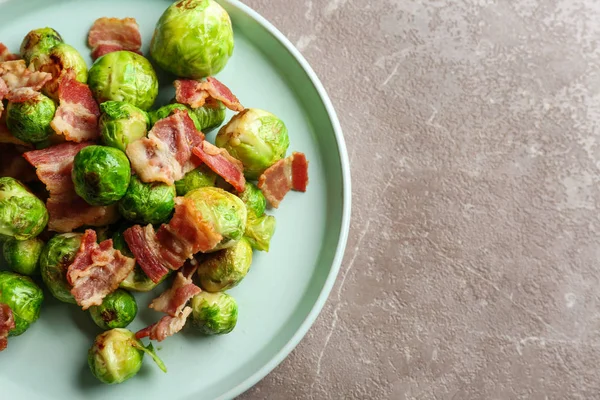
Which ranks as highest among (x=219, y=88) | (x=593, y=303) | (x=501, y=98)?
(x=501, y=98)

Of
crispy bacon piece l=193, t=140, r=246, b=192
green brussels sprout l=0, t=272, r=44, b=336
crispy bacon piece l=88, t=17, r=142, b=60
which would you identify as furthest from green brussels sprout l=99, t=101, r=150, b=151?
green brussels sprout l=0, t=272, r=44, b=336

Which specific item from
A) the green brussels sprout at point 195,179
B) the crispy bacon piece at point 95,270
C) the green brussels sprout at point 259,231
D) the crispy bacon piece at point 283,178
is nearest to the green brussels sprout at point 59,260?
the crispy bacon piece at point 95,270

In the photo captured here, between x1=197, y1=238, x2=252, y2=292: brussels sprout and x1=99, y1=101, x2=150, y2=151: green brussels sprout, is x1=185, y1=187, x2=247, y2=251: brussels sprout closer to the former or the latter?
x1=197, y1=238, x2=252, y2=292: brussels sprout

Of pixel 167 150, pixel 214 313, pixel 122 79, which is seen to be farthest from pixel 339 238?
pixel 122 79

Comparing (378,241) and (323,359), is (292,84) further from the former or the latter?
(323,359)

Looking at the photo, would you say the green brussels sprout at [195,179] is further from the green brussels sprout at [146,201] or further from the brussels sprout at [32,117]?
the brussels sprout at [32,117]

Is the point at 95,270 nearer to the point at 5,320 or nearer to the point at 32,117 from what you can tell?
the point at 5,320

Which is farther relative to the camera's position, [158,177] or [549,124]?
[549,124]

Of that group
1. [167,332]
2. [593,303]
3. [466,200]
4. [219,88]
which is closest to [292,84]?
[219,88]
